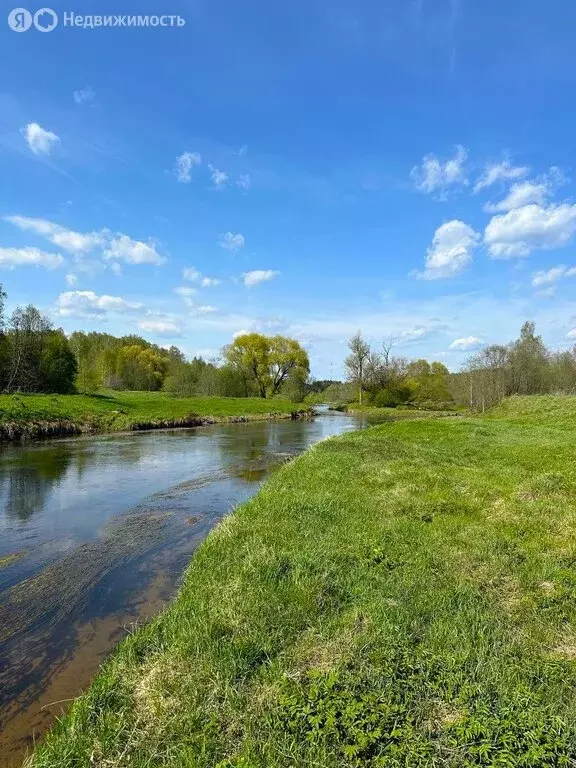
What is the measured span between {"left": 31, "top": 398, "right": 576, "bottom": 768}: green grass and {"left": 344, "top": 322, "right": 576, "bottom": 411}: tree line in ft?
150

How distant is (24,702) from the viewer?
4.72 m

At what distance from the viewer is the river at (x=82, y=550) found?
203 inches

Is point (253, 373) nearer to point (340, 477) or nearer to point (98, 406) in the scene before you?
point (98, 406)

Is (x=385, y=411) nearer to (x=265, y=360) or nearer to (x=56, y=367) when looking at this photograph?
(x=265, y=360)

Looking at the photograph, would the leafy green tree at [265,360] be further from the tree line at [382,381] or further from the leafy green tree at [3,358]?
the leafy green tree at [3,358]

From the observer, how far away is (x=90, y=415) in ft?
99.1

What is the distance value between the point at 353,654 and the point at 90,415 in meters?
29.2

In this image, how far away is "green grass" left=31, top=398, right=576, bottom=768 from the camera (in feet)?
11.4

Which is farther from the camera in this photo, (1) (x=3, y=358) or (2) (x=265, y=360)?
(2) (x=265, y=360)

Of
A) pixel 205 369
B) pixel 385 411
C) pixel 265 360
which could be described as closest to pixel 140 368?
pixel 205 369

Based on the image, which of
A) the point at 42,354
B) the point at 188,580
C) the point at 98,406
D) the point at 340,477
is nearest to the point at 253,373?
the point at 42,354

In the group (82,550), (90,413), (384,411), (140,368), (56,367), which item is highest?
(140,368)

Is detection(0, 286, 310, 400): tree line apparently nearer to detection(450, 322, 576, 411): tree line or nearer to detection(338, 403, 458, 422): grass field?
detection(338, 403, 458, 422): grass field

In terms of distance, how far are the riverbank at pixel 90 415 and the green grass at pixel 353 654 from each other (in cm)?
2059
